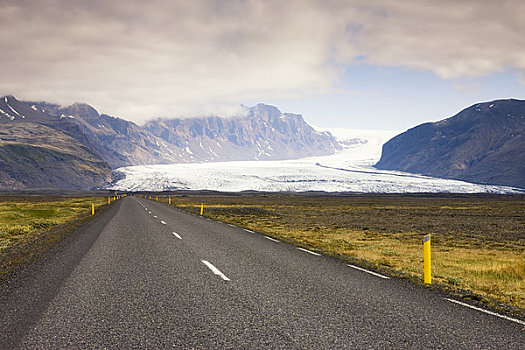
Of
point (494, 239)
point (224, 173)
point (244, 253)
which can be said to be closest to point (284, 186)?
point (224, 173)

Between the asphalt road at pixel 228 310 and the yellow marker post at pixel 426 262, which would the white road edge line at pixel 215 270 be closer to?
the asphalt road at pixel 228 310

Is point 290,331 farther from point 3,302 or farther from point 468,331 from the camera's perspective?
point 3,302

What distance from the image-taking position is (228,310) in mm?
6359

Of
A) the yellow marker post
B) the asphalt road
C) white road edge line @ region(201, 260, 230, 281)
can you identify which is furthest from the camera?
the yellow marker post

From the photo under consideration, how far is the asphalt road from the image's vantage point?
5105mm

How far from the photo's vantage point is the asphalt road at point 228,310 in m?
5.11

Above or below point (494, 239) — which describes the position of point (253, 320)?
above

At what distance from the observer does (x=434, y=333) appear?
5.46 meters

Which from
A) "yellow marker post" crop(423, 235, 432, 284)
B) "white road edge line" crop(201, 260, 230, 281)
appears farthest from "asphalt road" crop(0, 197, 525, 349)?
"yellow marker post" crop(423, 235, 432, 284)

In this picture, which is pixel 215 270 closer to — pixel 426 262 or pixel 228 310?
pixel 228 310

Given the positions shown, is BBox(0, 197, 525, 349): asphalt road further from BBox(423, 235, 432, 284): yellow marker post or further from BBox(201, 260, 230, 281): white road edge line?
BBox(423, 235, 432, 284): yellow marker post

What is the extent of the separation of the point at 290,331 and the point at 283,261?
607 cm

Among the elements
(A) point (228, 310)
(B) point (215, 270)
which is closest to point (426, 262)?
(B) point (215, 270)

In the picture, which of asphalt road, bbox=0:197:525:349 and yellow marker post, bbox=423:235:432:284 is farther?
yellow marker post, bbox=423:235:432:284
